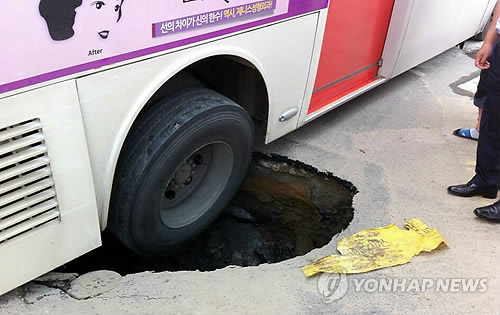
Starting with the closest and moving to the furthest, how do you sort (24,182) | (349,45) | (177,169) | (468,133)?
1. (24,182)
2. (177,169)
3. (349,45)
4. (468,133)

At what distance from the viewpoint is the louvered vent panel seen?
1838mm

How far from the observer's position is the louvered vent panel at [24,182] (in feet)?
6.03

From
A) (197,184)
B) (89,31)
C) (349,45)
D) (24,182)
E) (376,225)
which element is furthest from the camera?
(349,45)

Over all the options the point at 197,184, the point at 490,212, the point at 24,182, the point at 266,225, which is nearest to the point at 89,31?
the point at 24,182

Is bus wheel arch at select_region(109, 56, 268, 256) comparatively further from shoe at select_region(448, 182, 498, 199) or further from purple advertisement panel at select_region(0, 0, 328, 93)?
shoe at select_region(448, 182, 498, 199)

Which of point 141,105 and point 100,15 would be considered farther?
point 141,105

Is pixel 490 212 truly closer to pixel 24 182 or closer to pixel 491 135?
pixel 491 135

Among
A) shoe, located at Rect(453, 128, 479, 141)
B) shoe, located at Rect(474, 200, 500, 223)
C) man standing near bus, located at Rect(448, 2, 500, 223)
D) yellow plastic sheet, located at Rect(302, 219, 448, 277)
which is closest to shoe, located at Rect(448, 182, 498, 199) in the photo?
man standing near bus, located at Rect(448, 2, 500, 223)

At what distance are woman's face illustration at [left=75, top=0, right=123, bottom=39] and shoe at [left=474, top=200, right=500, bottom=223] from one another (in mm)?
2322

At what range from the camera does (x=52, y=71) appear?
1785 millimetres

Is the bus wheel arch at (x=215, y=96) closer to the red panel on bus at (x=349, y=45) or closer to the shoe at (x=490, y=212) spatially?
the red panel on bus at (x=349, y=45)

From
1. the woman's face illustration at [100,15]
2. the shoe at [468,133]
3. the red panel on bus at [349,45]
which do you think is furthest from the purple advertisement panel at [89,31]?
the shoe at [468,133]

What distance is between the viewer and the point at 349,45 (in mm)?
3463

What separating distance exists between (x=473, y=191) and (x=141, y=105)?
2.15m
